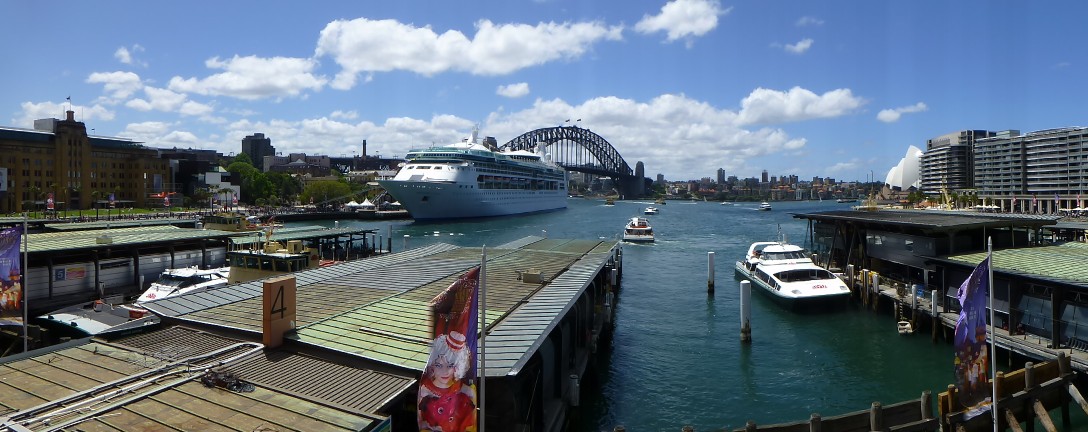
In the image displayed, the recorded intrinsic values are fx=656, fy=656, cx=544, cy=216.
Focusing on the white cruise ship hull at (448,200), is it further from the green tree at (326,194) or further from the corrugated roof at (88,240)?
the corrugated roof at (88,240)

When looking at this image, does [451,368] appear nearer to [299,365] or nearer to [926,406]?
[299,365]

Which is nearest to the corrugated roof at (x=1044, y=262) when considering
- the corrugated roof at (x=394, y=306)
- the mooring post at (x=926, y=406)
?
the mooring post at (x=926, y=406)

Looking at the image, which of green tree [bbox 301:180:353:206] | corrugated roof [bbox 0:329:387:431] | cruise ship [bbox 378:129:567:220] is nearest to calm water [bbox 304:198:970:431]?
corrugated roof [bbox 0:329:387:431]

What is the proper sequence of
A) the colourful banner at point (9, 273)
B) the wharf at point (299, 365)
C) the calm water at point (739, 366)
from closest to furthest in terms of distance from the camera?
the wharf at point (299, 365) < the colourful banner at point (9, 273) < the calm water at point (739, 366)

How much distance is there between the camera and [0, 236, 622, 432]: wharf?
9.84 m

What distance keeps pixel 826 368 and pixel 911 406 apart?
34.0 ft

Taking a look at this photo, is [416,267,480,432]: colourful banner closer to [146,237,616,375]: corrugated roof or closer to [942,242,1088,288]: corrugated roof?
[146,237,616,375]: corrugated roof

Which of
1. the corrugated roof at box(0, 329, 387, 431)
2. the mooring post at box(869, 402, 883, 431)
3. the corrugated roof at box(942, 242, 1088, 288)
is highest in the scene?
the corrugated roof at box(942, 242, 1088, 288)

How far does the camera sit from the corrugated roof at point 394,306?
13.5 meters

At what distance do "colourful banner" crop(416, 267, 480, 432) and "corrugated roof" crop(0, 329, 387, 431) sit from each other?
0.83 m

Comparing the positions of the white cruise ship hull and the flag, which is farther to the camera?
the white cruise ship hull

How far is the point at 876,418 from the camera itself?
14266 millimetres

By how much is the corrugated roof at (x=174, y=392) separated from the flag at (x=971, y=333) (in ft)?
37.3

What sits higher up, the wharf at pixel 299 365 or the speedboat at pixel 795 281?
the wharf at pixel 299 365
